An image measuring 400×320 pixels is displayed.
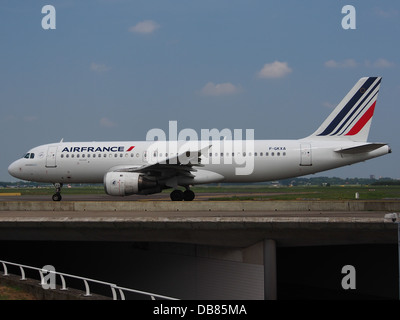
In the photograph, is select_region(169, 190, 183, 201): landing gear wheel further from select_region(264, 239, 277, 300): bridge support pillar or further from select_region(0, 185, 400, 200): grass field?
select_region(264, 239, 277, 300): bridge support pillar

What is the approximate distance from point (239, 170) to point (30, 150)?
15426mm

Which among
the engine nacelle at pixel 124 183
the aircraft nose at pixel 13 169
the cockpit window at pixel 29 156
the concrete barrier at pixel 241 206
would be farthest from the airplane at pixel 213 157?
the concrete barrier at pixel 241 206

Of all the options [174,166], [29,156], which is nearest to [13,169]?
[29,156]

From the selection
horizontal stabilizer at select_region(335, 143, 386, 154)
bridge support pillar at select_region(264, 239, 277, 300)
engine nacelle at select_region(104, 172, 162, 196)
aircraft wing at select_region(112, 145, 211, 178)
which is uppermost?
horizontal stabilizer at select_region(335, 143, 386, 154)

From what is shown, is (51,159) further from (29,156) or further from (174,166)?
(174,166)

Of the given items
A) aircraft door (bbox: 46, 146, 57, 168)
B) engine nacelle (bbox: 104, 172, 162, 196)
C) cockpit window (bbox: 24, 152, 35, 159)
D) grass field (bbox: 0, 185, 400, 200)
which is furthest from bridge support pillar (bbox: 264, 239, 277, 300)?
cockpit window (bbox: 24, 152, 35, 159)

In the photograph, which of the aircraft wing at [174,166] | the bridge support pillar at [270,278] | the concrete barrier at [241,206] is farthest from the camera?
the aircraft wing at [174,166]

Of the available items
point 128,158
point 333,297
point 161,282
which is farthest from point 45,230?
point 128,158

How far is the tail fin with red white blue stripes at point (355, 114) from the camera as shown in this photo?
3253 centimetres

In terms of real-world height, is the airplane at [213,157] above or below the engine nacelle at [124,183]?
above

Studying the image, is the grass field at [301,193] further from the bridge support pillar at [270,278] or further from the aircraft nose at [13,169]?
the bridge support pillar at [270,278]

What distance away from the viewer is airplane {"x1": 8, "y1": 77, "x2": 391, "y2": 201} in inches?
1195

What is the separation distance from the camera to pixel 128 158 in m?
33.3
